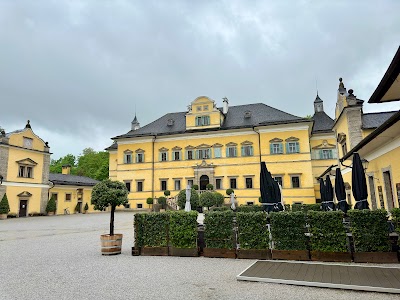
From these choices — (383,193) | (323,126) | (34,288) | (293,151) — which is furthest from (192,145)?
(34,288)

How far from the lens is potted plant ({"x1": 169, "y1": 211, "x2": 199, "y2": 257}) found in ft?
30.0

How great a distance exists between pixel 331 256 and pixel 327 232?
626mm

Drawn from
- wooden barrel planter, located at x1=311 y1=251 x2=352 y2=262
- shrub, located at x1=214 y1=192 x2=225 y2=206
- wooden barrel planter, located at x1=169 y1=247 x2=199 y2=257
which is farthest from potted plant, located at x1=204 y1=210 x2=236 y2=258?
shrub, located at x1=214 y1=192 x2=225 y2=206

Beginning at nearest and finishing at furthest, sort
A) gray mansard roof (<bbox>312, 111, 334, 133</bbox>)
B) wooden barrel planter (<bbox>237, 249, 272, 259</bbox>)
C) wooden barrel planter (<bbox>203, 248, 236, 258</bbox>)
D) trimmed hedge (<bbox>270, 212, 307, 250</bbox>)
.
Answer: trimmed hedge (<bbox>270, 212, 307, 250</bbox>), wooden barrel planter (<bbox>237, 249, 272, 259</bbox>), wooden barrel planter (<bbox>203, 248, 236, 258</bbox>), gray mansard roof (<bbox>312, 111, 334, 133</bbox>)

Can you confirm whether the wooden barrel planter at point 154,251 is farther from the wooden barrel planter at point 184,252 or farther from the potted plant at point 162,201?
the potted plant at point 162,201

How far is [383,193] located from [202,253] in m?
9.75

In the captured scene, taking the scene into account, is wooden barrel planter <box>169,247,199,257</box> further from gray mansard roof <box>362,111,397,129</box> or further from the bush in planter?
the bush in planter

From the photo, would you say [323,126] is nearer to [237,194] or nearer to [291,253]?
[237,194]

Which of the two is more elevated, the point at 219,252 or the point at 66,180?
the point at 66,180

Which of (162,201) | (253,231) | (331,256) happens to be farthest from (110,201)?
(162,201)

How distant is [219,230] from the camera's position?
29.4 ft

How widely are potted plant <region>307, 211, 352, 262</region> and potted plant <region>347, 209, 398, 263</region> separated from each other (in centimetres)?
27

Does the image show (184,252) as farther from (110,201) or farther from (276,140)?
(276,140)

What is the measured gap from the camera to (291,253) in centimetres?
812
